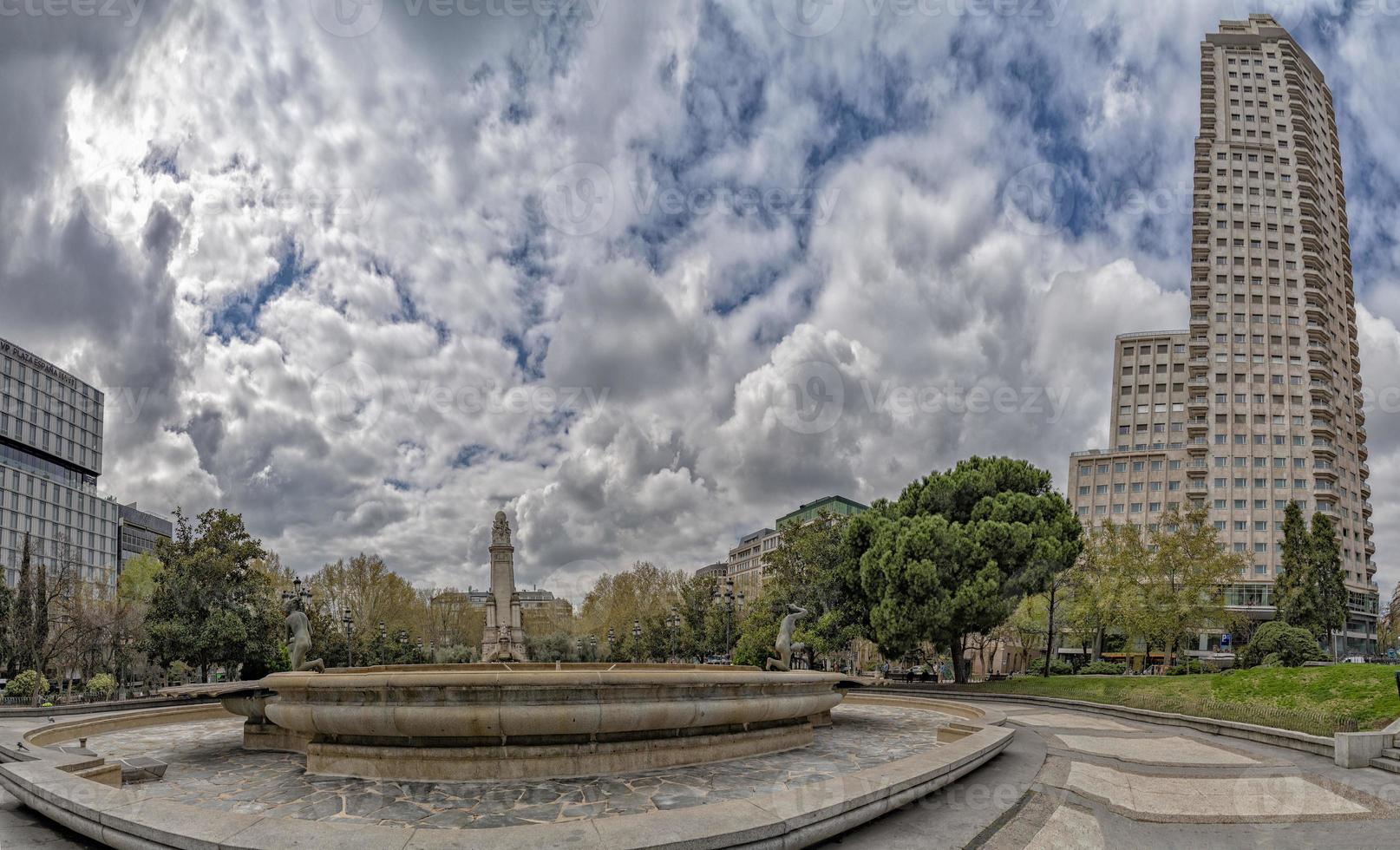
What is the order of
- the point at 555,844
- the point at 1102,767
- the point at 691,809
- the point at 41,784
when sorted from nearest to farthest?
the point at 555,844
the point at 691,809
the point at 41,784
the point at 1102,767

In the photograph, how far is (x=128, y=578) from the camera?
2044 inches

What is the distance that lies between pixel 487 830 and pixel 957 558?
24.2m

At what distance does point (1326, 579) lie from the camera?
4891cm

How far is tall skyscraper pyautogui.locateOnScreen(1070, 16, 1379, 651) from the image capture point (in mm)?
76000

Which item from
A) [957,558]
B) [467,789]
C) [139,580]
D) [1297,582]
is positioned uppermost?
[957,558]

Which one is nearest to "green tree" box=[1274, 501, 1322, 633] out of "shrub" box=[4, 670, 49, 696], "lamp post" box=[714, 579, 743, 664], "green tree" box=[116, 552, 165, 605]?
"lamp post" box=[714, 579, 743, 664]

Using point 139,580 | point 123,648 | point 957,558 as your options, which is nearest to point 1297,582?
point 957,558

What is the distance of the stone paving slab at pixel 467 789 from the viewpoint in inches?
301

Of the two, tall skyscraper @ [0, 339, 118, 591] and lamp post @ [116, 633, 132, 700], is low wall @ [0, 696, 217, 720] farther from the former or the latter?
tall skyscraper @ [0, 339, 118, 591]

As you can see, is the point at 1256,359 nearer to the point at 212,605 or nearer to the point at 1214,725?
the point at 1214,725

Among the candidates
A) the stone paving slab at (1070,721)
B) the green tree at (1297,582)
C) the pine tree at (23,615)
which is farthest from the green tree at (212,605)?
the green tree at (1297,582)

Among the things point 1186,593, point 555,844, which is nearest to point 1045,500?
point 1186,593

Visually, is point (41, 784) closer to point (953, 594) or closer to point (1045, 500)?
point (953, 594)

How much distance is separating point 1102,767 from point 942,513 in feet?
66.7
